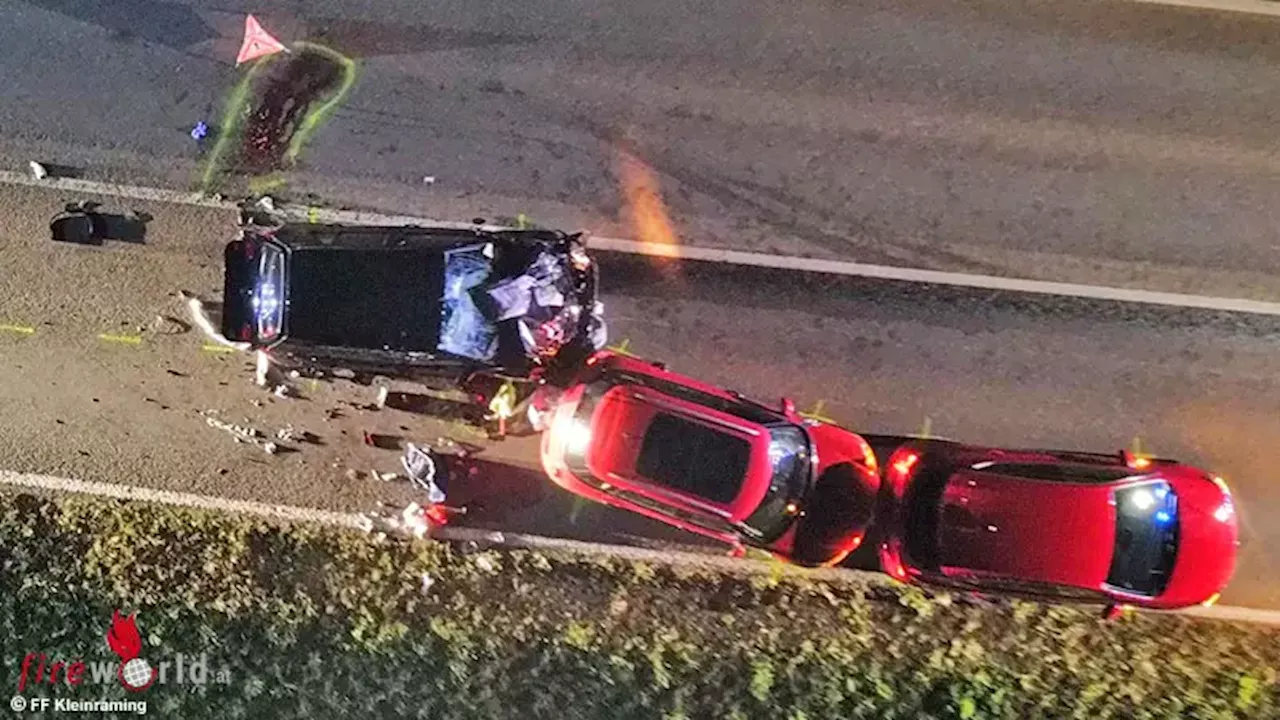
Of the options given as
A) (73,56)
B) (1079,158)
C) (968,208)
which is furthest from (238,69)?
(1079,158)

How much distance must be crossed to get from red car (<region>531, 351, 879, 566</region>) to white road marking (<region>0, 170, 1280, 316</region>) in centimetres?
120

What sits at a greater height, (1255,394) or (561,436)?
(1255,394)

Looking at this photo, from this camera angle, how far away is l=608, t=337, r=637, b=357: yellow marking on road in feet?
35.3

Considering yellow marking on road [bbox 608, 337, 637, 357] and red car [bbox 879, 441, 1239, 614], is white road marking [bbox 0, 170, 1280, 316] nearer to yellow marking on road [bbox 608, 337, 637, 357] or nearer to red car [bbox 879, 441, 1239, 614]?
yellow marking on road [bbox 608, 337, 637, 357]

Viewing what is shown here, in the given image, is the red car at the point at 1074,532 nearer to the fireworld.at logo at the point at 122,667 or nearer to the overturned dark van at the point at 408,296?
the overturned dark van at the point at 408,296

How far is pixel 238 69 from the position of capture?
10.9 meters

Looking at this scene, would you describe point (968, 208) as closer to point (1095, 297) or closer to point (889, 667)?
point (1095, 297)

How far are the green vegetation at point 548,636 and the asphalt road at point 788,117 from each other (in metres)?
3.13

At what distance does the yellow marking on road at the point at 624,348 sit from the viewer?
35.3ft

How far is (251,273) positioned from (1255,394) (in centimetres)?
890

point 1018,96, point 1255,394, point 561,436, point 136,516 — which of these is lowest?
point 136,516

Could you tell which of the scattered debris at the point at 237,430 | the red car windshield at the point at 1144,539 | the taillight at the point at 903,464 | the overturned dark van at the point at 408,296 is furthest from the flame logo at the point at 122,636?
the red car windshield at the point at 1144,539

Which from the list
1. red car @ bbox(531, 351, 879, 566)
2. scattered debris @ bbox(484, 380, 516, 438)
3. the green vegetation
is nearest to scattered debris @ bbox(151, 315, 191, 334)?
the green vegetation

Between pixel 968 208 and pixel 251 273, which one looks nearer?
pixel 251 273
